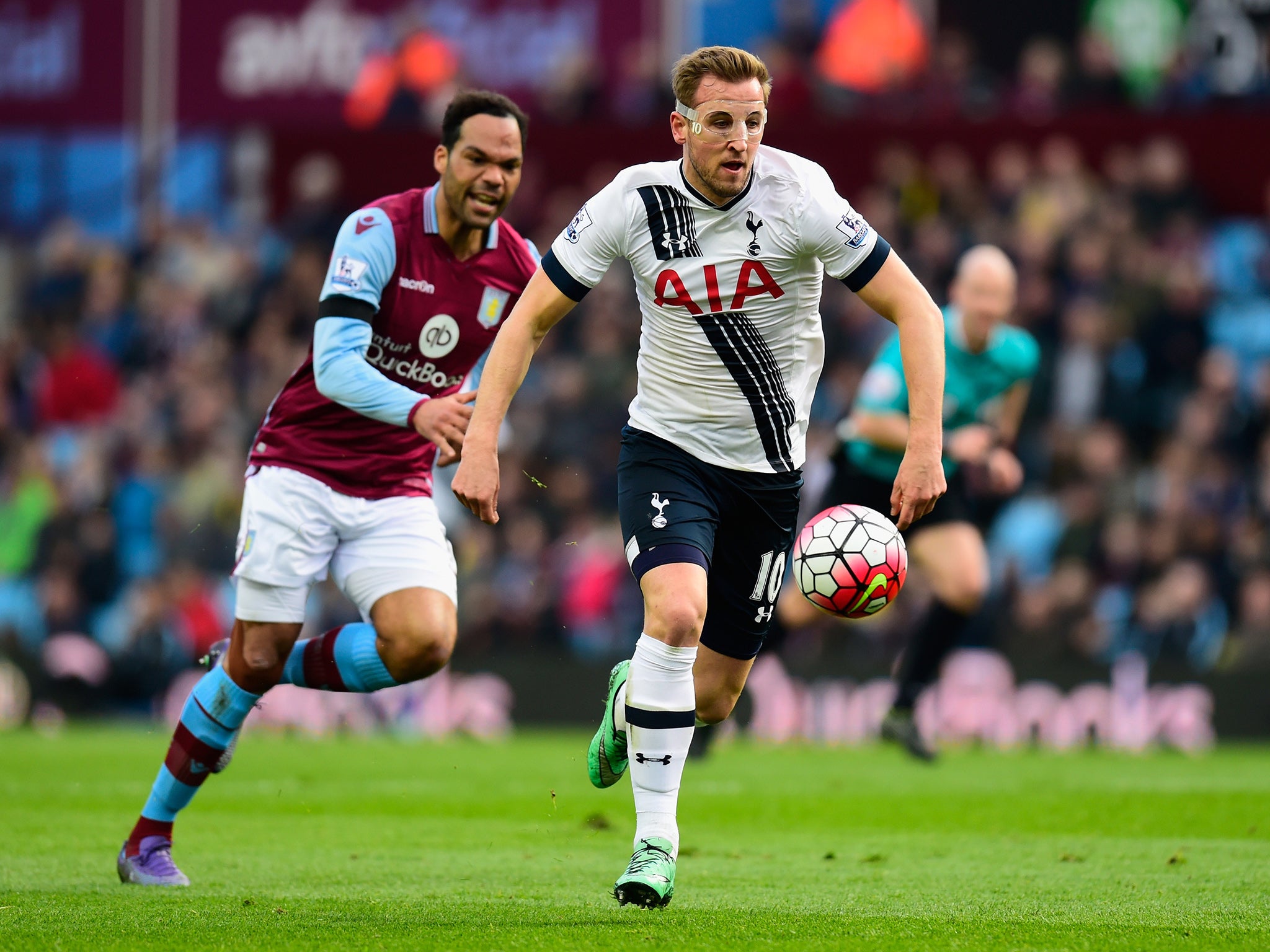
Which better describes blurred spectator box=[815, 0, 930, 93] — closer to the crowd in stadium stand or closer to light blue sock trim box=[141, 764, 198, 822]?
the crowd in stadium stand

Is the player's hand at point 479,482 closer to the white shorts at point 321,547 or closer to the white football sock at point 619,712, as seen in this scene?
the white football sock at point 619,712

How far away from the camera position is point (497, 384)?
5836 mm

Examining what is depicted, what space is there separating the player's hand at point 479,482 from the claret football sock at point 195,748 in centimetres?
146

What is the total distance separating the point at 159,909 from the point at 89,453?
45.1 feet

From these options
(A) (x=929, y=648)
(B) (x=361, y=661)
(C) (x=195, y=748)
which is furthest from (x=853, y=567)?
(A) (x=929, y=648)

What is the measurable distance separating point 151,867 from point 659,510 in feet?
7.36

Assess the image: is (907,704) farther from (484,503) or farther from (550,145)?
(550,145)

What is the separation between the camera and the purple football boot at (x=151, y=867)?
638cm

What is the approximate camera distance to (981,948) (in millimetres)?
4941

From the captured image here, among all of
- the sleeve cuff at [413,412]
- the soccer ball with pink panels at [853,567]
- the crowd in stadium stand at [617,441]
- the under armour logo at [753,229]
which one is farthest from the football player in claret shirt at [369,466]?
the crowd in stadium stand at [617,441]

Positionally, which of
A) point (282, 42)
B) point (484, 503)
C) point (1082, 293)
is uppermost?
point (282, 42)

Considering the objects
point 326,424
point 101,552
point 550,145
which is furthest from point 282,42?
point 326,424

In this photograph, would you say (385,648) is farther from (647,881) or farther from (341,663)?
(647,881)

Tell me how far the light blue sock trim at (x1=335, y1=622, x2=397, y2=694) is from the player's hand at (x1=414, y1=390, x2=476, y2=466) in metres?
0.96
